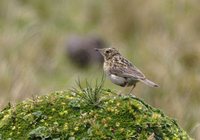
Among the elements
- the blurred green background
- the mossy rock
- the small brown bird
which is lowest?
the blurred green background

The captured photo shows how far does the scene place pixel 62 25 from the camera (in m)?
24.1

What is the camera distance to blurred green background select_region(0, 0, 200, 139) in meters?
14.2

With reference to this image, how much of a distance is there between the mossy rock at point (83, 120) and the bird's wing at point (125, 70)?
70 cm

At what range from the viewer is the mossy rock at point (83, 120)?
679 cm

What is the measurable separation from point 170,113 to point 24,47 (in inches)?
277

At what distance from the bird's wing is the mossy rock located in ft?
2.29

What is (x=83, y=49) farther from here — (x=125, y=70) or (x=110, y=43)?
(x=125, y=70)

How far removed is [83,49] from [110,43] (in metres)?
0.68

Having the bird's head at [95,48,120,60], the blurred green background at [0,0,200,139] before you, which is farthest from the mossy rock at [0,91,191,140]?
the blurred green background at [0,0,200,139]

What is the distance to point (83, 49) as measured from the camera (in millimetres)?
22656

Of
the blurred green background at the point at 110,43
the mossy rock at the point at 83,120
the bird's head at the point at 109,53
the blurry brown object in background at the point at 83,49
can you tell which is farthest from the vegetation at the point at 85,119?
the blurry brown object in background at the point at 83,49

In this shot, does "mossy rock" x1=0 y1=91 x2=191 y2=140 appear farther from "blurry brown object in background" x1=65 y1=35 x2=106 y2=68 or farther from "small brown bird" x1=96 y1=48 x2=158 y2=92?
"blurry brown object in background" x1=65 y1=35 x2=106 y2=68

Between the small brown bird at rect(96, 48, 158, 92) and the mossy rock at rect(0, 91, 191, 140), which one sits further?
the small brown bird at rect(96, 48, 158, 92)

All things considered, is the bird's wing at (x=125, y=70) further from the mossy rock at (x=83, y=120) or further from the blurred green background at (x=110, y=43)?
the blurred green background at (x=110, y=43)
